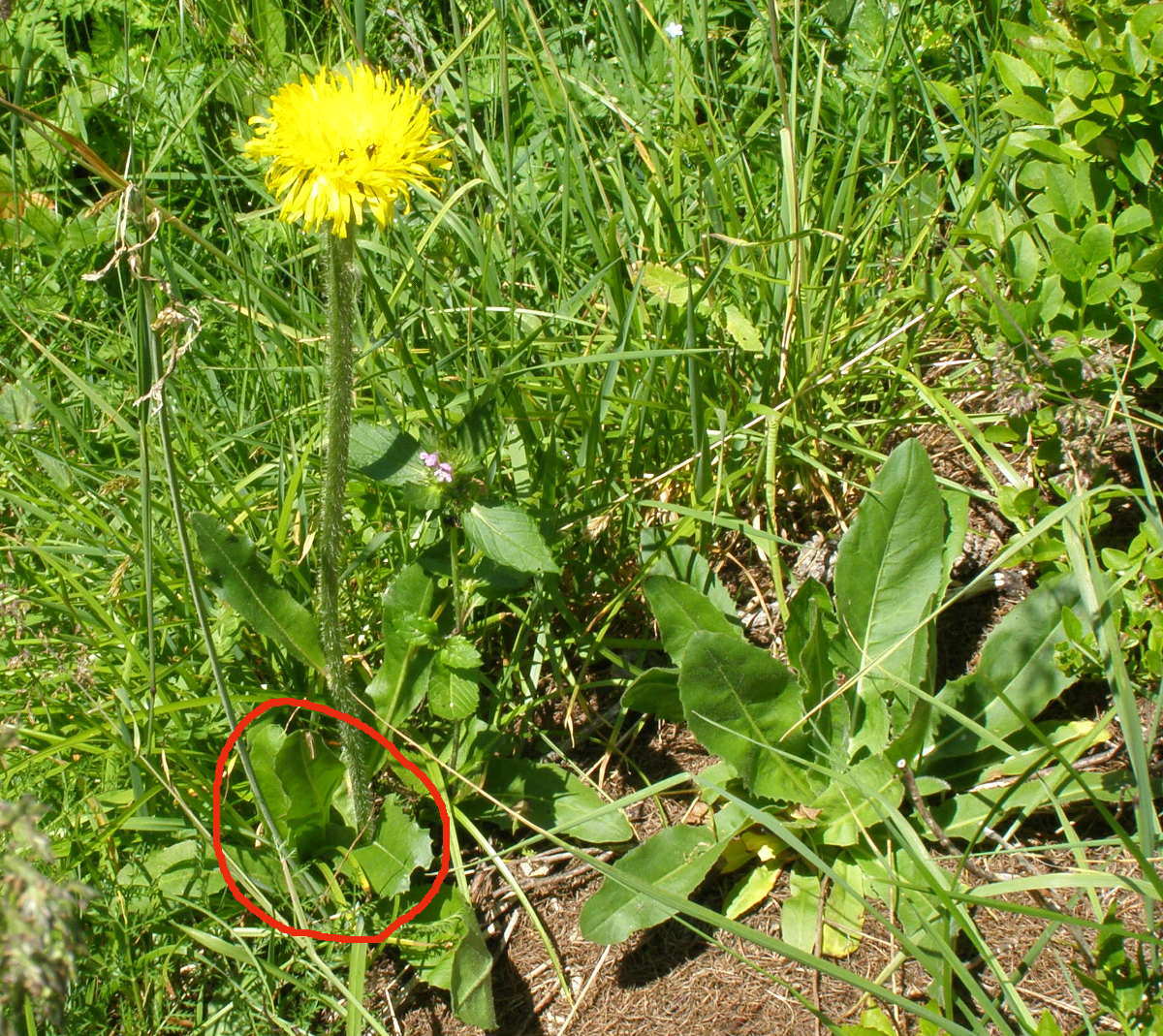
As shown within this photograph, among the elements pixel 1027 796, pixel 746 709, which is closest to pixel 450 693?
pixel 746 709

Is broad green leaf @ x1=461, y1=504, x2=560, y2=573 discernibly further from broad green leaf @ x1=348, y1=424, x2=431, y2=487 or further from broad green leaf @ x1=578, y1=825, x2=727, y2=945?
broad green leaf @ x1=578, y1=825, x2=727, y2=945

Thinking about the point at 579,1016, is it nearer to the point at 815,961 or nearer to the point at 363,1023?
the point at 363,1023

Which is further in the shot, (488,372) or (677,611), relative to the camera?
(488,372)

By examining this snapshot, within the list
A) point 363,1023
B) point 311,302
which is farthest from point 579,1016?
point 311,302

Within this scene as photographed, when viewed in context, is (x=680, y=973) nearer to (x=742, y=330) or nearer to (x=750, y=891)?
(x=750, y=891)

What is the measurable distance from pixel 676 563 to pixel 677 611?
5.2 inches

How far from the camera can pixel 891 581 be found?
2.10 m

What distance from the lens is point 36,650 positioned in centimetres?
210

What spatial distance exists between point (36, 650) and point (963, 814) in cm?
167

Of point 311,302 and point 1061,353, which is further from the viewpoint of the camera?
point 311,302

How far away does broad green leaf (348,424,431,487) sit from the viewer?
1.78 metres

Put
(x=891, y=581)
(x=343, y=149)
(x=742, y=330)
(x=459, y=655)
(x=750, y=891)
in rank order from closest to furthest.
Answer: (x=343, y=149), (x=459, y=655), (x=750, y=891), (x=891, y=581), (x=742, y=330)

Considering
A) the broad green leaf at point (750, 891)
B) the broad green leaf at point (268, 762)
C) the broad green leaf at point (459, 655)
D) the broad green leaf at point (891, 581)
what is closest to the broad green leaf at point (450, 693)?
the broad green leaf at point (459, 655)

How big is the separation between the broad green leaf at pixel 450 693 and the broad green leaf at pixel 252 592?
0.62ft
